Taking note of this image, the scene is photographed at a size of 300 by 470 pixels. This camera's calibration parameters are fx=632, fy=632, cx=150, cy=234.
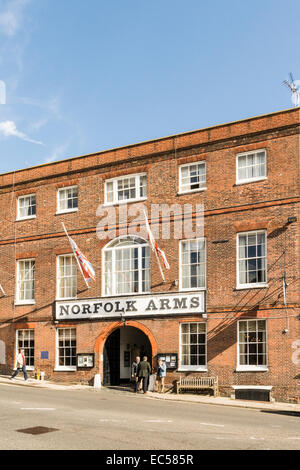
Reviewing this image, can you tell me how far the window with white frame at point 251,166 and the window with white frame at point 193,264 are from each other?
310 cm

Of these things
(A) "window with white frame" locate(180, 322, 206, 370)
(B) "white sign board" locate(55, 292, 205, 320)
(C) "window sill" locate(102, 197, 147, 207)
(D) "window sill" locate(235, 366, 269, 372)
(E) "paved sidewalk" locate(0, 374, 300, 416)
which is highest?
(C) "window sill" locate(102, 197, 147, 207)

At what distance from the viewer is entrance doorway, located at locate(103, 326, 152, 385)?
28797 millimetres

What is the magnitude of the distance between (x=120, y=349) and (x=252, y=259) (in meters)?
8.47

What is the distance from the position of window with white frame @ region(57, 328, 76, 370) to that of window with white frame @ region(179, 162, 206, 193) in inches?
335

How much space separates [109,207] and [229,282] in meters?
6.96

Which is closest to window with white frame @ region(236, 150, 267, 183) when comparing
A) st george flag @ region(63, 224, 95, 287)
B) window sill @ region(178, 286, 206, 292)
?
window sill @ region(178, 286, 206, 292)

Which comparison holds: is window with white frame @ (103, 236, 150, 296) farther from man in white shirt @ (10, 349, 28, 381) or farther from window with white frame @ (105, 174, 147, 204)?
man in white shirt @ (10, 349, 28, 381)

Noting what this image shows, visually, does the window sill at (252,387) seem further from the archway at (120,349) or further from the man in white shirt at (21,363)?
the man in white shirt at (21,363)

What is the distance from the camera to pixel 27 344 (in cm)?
3073

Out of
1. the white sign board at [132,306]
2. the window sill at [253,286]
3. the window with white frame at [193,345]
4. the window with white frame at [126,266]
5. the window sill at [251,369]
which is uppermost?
the window with white frame at [126,266]

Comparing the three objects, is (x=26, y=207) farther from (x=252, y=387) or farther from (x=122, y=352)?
(x=252, y=387)

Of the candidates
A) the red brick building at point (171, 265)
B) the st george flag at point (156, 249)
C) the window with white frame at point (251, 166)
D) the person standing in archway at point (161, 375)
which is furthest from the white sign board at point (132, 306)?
the window with white frame at point (251, 166)

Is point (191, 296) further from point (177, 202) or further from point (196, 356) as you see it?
point (177, 202)

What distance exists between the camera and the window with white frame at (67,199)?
→ 30.4 meters
